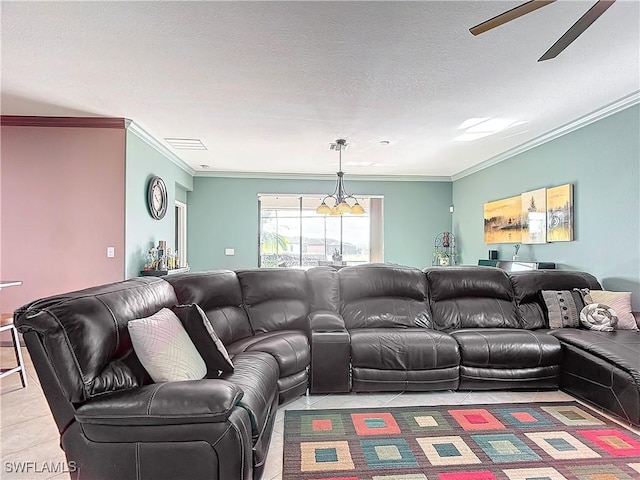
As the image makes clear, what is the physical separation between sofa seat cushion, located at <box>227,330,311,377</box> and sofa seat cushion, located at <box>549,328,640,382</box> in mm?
2129

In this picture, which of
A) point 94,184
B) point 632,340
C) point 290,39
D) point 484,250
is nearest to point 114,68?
point 290,39

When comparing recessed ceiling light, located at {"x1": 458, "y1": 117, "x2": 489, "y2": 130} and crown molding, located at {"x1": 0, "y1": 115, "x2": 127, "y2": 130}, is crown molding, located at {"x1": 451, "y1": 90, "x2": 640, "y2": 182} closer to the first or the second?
recessed ceiling light, located at {"x1": 458, "y1": 117, "x2": 489, "y2": 130}

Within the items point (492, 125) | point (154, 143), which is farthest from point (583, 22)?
point (154, 143)

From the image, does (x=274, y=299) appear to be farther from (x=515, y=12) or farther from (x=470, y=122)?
(x=470, y=122)

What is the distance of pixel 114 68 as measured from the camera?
3428mm

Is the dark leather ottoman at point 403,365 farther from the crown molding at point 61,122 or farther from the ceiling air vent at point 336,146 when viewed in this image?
the crown molding at point 61,122

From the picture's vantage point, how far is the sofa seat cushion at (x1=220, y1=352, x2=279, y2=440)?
205 centimetres

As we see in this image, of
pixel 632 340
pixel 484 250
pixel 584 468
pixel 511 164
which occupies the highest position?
pixel 511 164

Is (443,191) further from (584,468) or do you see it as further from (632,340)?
(584,468)

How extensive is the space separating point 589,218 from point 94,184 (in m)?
5.42

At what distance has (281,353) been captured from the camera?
3.06m

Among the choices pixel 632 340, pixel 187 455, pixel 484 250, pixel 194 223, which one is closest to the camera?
pixel 187 455

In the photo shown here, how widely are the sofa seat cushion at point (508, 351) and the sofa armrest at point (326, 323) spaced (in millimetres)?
968

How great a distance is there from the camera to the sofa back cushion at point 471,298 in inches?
161
